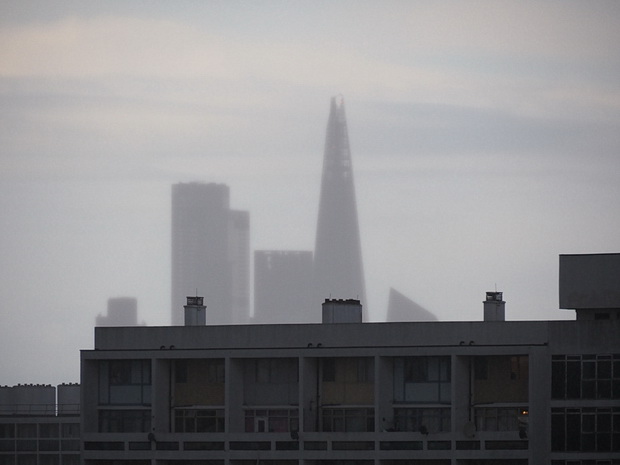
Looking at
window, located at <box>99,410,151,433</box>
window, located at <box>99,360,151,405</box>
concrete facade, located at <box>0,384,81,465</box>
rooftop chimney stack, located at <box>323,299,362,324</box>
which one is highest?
rooftop chimney stack, located at <box>323,299,362,324</box>

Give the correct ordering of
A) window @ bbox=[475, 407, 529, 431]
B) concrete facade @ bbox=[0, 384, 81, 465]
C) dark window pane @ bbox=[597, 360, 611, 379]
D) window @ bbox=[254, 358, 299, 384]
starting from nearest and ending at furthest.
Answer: dark window pane @ bbox=[597, 360, 611, 379] → window @ bbox=[475, 407, 529, 431] → window @ bbox=[254, 358, 299, 384] → concrete facade @ bbox=[0, 384, 81, 465]

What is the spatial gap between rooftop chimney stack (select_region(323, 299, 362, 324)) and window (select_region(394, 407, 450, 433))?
24.8 feet

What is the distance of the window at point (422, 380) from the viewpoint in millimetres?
96500

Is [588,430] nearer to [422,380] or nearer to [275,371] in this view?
[422,380]

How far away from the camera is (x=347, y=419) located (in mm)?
97812

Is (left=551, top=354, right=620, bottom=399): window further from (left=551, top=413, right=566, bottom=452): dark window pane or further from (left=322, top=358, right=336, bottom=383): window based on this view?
(left=322, top=358, right=336, bottom=383): window

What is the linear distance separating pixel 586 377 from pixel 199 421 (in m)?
20.9

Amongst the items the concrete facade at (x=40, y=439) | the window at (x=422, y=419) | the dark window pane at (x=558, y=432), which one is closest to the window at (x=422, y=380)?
the window at (x=422, y=419)

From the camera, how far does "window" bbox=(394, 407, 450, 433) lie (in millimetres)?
96000

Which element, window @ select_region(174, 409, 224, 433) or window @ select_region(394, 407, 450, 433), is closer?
window @ select_region(394, 407, 450, 433)

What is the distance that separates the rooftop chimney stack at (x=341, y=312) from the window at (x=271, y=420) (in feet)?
20.6

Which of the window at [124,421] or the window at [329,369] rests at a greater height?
the window at [329,369]

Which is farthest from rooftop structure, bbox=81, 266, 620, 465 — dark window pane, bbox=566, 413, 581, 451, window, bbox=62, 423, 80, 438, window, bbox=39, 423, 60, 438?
window, bbox=39, 423, 60, 438

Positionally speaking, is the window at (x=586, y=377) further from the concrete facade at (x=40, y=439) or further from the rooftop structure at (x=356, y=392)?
the concrete facade at (x=40, y=439)
